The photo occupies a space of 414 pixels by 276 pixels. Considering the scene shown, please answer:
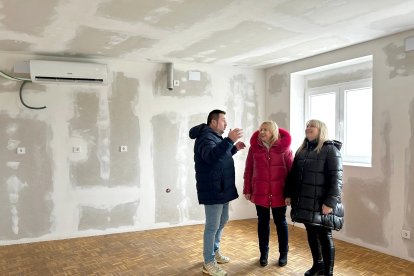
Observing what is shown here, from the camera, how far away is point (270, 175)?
3.11m

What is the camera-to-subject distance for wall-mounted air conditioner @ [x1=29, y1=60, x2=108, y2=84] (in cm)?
391

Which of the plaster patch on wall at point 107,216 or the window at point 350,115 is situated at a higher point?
the window at point 350,115

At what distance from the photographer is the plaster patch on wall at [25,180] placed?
400cm

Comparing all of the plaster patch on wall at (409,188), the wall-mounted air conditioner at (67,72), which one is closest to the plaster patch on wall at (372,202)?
the plaster patch on wall at (409,188)

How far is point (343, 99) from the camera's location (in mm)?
4281

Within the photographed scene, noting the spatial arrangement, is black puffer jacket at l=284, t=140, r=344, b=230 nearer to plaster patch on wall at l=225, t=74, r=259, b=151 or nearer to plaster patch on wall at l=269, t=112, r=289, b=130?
plaster patch on wall at l=269, t=112, r=289, b=130

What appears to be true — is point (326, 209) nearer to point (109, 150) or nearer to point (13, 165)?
point (109, 150)

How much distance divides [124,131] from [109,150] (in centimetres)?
31

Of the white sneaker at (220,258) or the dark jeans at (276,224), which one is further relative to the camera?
the white sneaker at (220,258)

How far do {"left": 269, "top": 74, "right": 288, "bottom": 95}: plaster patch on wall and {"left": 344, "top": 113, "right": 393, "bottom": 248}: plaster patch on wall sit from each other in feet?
5.30

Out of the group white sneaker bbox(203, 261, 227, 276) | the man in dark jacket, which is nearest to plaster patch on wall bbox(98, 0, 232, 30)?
the man in dark jacket

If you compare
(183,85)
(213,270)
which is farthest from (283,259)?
(183,85)

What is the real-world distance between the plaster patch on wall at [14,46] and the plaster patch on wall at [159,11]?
1.37 metres

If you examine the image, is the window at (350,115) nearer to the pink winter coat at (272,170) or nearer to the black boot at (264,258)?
the pink winter coat at (272,170)
